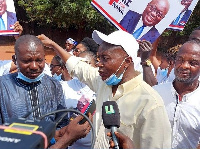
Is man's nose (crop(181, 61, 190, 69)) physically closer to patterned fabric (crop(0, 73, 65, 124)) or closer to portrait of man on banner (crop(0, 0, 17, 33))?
patterned fabric (crop(0, 73, 65, 124))

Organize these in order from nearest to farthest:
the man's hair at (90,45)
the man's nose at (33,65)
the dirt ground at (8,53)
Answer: the man's nose at (33,65)
the man's hair at (90,45)
the dirt ground at (8,53)

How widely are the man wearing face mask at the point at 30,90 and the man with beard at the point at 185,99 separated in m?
0.78

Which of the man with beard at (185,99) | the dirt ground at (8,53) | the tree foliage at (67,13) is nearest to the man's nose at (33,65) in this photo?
the man with beard at (185,99)

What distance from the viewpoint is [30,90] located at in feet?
8.39

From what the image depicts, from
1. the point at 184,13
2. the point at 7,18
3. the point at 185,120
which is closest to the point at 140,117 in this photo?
the point at 185,120

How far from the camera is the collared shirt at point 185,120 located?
107 inches

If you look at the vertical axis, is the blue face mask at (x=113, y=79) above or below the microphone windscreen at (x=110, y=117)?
above

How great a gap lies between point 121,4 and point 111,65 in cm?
216

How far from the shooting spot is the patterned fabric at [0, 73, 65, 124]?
244 cm

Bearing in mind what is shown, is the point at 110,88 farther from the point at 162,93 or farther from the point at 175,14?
the point at 175,14

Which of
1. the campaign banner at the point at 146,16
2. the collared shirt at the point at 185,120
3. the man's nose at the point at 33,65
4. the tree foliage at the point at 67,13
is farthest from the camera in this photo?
the tree foliage at the point at 67,13

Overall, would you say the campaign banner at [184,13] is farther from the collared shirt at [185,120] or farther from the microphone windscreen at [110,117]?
the microphone windscreen at [110,117]

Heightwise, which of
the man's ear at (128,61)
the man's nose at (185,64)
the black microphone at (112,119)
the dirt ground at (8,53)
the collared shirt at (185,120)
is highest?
the man's ear at (128,61)

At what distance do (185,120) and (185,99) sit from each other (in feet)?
0.62
